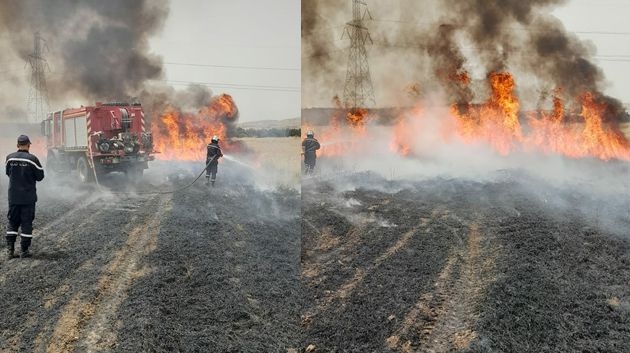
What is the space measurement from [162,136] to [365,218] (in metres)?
2.18

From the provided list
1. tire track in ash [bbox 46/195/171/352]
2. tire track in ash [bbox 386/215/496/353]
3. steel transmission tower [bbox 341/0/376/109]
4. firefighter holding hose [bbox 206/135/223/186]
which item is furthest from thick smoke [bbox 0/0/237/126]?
tire track in ash [bbox 386/215/496/353]

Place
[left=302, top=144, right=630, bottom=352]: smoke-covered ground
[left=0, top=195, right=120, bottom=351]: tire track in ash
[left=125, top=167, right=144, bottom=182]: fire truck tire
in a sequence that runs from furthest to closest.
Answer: [left=125, top=167, right=144, bottom=182]: fire truck tire, [left=302, top=144, right=630, bottom=352]: smoke-covered ground, [left=0, top=195, right=120, bottom=351]: tire track in ash

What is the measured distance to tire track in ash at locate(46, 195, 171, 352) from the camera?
274 cm

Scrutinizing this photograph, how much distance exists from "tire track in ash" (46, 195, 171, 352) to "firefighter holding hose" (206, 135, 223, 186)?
0.83 m

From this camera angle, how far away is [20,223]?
2885mm

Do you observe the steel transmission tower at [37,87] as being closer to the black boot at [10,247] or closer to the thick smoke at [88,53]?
the thick smoke at [88,53]

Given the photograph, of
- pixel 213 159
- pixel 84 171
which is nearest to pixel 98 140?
pixel 84 171

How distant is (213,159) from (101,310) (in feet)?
5.07

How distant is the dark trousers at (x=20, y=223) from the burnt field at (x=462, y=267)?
223cm

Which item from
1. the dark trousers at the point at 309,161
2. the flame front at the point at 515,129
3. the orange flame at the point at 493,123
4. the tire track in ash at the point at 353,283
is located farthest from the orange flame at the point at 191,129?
the orange flame at the point at 493,123

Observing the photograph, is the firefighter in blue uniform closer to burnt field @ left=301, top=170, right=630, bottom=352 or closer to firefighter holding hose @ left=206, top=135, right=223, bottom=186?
firefighter holding hose @ left=206, top=135, right=223, bottom=186

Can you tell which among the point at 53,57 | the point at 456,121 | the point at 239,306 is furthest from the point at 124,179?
the point at 456,121

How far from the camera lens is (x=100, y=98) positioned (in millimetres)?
3258

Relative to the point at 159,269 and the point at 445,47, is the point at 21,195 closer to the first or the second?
the point at 159,269
